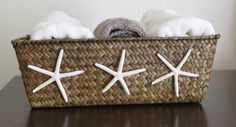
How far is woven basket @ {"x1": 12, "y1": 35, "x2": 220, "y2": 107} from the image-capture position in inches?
21.7

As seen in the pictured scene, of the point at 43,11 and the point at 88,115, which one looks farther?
the point at 43,11

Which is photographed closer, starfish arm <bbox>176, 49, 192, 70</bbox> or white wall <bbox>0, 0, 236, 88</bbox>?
starfish arm <bbox>176, 49, 192, 70</bbox>

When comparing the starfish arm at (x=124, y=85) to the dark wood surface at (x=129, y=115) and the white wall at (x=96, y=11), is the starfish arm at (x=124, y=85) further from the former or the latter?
the white wall at (x=96, y=11)

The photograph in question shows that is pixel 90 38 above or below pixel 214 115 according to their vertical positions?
above

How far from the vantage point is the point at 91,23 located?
3.26 ft

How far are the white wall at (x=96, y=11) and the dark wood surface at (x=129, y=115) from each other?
40 centimetres

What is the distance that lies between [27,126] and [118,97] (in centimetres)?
16

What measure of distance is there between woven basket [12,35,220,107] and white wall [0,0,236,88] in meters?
0.44

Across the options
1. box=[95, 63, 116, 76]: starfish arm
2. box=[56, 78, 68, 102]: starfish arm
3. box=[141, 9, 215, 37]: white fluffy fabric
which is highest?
box=[141, 9, 215, 37]: white fluffy fabric

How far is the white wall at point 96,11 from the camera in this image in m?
0.98

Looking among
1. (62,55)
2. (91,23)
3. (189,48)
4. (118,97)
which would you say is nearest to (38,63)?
(62,55)

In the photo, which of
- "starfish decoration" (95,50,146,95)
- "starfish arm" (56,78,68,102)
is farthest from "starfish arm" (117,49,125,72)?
"starfish arm" (56,78,68,102)

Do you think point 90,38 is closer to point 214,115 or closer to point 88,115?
point 88,115

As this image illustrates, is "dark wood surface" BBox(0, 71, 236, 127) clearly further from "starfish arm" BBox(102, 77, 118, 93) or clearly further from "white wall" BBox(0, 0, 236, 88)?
"white wall" BBox(0, 0, 236, 88)
